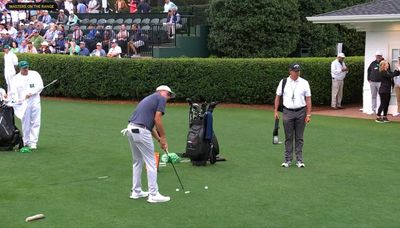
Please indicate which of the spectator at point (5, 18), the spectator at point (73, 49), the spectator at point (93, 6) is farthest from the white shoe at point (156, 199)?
the spectator at point (5, 18)

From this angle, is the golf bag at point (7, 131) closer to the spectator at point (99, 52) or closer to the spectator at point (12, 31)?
the spectator at point (99, 52)

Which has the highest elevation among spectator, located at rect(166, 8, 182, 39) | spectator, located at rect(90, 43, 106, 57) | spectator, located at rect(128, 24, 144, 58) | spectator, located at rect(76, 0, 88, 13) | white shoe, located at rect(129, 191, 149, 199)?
spectator, located at rect(76, 0, 88, 13)

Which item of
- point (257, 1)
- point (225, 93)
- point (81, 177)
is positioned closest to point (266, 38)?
point (257, 1)

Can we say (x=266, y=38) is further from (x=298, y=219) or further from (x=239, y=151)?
(x=298, y=219)

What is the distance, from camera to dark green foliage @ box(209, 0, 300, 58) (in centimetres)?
2578

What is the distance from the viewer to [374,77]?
753 inches

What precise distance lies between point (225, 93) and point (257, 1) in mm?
5102

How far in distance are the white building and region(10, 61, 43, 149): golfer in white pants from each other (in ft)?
33.2

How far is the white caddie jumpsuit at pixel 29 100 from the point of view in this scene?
13.2 metres

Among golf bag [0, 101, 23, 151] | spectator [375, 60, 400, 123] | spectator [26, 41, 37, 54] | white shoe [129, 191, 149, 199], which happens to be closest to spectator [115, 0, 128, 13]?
spectator [26, 41, 37, 54]

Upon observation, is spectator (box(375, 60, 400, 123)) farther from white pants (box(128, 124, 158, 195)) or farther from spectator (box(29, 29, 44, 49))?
spectator (box(29, 29, 44, 49))

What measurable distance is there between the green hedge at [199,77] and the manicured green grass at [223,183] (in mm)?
5387

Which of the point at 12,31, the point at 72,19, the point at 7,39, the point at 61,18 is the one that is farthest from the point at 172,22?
the point at 12,31

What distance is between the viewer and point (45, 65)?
2473 cm
